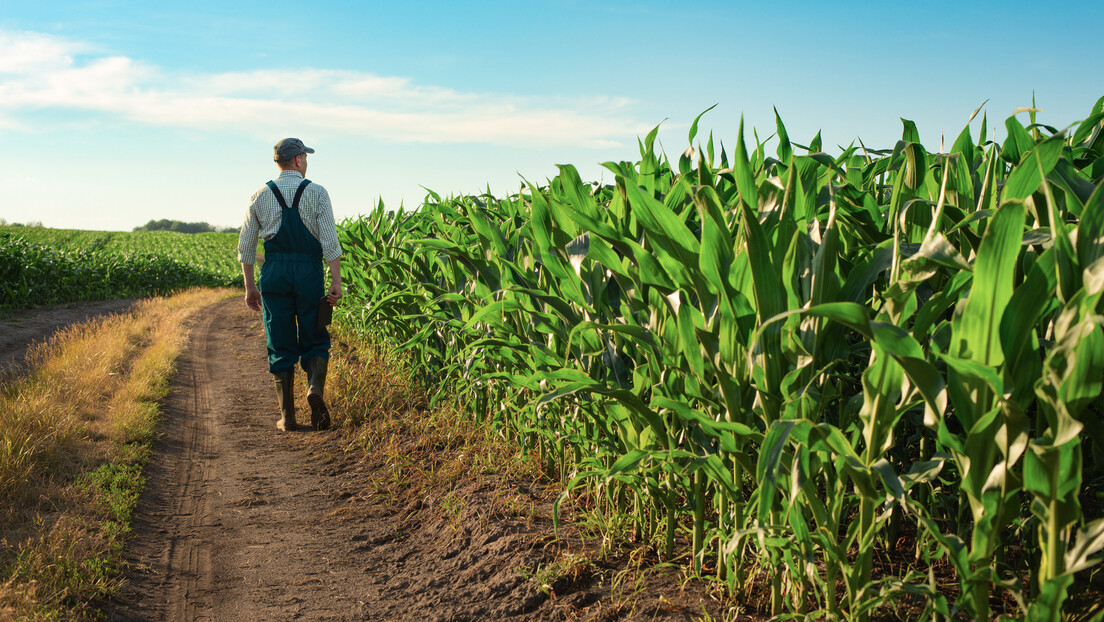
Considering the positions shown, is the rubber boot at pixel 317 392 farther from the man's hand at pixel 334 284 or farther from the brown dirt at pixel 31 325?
the brown dirt at pixel 31 325

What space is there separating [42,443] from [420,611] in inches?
114

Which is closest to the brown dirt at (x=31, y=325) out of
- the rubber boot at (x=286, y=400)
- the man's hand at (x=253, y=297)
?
the man's hand at (x=253, y=297)

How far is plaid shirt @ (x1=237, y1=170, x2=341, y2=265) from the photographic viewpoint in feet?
16.9

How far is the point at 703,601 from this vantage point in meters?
2.21

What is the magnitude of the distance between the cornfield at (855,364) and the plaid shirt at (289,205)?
2.73m

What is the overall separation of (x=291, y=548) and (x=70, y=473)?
64.8 inches

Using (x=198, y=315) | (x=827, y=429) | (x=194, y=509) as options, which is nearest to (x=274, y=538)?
(x=194, y=509)

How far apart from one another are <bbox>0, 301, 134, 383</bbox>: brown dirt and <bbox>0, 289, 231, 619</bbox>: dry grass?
155 centimetres

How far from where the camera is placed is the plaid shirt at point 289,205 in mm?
5164

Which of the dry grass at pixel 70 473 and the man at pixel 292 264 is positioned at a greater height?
the man at pixel 292 264

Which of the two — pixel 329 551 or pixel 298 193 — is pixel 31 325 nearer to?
pixel 298 193

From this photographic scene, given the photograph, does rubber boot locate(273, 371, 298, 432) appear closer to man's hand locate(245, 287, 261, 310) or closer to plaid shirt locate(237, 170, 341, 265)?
man's hand locate(245, 287, 261, 310)

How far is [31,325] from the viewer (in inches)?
478

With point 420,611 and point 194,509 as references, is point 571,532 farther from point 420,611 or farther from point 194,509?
point 194,509
